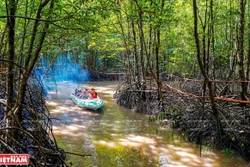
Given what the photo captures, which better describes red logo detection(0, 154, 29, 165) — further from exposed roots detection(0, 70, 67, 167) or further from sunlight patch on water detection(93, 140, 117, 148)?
sunlight patch on water detection(93, 140, 117, 148)

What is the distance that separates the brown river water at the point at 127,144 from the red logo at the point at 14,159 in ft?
4.17

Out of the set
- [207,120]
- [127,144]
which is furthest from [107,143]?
[207,120]

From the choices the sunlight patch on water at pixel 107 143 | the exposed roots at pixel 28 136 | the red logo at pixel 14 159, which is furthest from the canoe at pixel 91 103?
the red logo at pixel 14 159

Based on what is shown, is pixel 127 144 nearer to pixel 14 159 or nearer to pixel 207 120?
pixel 207 120

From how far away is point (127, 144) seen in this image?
6.80 metres

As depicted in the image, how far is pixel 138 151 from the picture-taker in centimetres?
627

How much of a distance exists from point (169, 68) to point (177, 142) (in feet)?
30.5

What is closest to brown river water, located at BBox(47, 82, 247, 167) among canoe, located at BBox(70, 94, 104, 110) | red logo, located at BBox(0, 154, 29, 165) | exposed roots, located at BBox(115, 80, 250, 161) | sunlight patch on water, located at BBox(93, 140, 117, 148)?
sunlight patch on water, located at BBox(93, 140, 117, 148)

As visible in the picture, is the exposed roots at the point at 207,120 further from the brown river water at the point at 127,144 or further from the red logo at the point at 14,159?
the red logo at the point at 14,159

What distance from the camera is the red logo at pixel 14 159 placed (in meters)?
2.65

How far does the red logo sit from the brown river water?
1.27 m

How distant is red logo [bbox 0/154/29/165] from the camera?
2.65 metres

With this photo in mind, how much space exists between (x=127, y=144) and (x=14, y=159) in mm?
4362

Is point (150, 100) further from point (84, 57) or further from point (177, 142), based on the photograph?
point (84, 57)
